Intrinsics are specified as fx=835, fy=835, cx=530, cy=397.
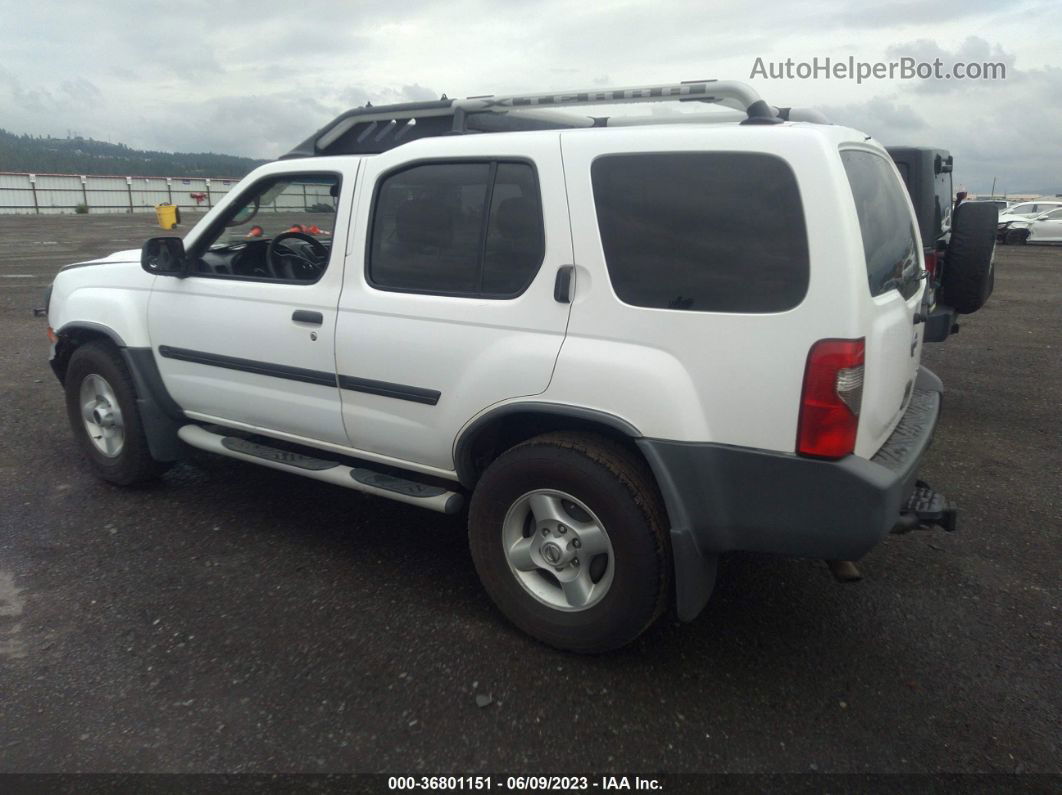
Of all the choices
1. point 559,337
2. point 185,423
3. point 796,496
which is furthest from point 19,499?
point 796,496

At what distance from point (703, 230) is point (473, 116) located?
156cm

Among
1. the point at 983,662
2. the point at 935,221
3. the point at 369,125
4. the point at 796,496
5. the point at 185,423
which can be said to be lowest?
the point at 983,662

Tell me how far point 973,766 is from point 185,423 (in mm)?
3968

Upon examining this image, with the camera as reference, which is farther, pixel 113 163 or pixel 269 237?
pixel 113 163

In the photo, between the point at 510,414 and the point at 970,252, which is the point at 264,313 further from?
the point at 970,252

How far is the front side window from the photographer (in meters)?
4.06

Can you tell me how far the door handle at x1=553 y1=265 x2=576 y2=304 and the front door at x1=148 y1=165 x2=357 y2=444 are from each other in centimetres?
113

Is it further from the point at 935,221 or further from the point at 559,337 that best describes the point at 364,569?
the point at 935,221

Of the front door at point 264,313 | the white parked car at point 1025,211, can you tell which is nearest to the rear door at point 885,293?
the front door at point 264,313

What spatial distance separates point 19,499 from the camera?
15.0 ft

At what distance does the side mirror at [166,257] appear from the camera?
4.15 m

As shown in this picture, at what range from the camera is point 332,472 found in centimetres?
381

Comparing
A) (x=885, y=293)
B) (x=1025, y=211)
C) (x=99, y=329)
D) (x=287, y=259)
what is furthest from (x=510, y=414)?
(x=1025, y=211)

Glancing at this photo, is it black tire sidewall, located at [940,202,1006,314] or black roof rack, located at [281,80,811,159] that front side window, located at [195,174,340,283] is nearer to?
black roof rack, located at [281,80,811,159]
